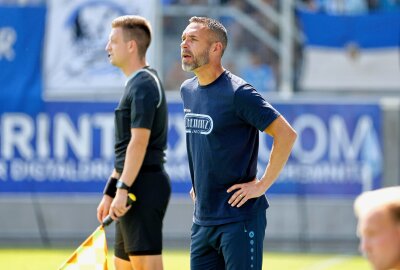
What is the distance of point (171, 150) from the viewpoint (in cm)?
1448

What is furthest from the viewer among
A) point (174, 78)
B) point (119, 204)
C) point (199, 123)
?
point (174, 78)

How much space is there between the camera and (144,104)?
7.32 metres

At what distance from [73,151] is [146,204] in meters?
7.22

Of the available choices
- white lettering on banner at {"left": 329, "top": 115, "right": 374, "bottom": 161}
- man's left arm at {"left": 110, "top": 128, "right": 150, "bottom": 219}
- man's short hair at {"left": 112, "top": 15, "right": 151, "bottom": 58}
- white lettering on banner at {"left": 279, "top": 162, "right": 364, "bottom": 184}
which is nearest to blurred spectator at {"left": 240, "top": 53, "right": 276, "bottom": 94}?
white lettering on banner at {"left": 329, "top": 115, "right": 374, "bottom": 161}

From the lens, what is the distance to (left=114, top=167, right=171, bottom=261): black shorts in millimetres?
7367

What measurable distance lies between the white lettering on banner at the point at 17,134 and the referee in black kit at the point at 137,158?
7.00 metres

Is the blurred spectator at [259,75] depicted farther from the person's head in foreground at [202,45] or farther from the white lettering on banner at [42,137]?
the person's head in foreground at [202,45]

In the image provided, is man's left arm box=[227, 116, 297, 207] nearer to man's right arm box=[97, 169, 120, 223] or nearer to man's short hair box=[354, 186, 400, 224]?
man's right arm box=[97, 169, 120, 223]

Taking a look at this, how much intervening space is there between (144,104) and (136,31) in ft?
1.99

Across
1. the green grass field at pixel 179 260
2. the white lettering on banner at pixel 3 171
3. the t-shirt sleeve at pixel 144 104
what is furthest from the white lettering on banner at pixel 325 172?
the t-shirt sleeve at pixel 144 104

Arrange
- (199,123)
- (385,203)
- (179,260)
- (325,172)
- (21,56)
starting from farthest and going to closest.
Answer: (21,56) < (325,172) < (179,260) < (199,123) < (385,203)

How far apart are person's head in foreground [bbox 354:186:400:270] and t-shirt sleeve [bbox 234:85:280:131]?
2.70 meters

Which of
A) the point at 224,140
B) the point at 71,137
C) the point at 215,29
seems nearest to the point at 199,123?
the point at 224,140

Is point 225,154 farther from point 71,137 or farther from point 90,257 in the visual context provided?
point 71,137
